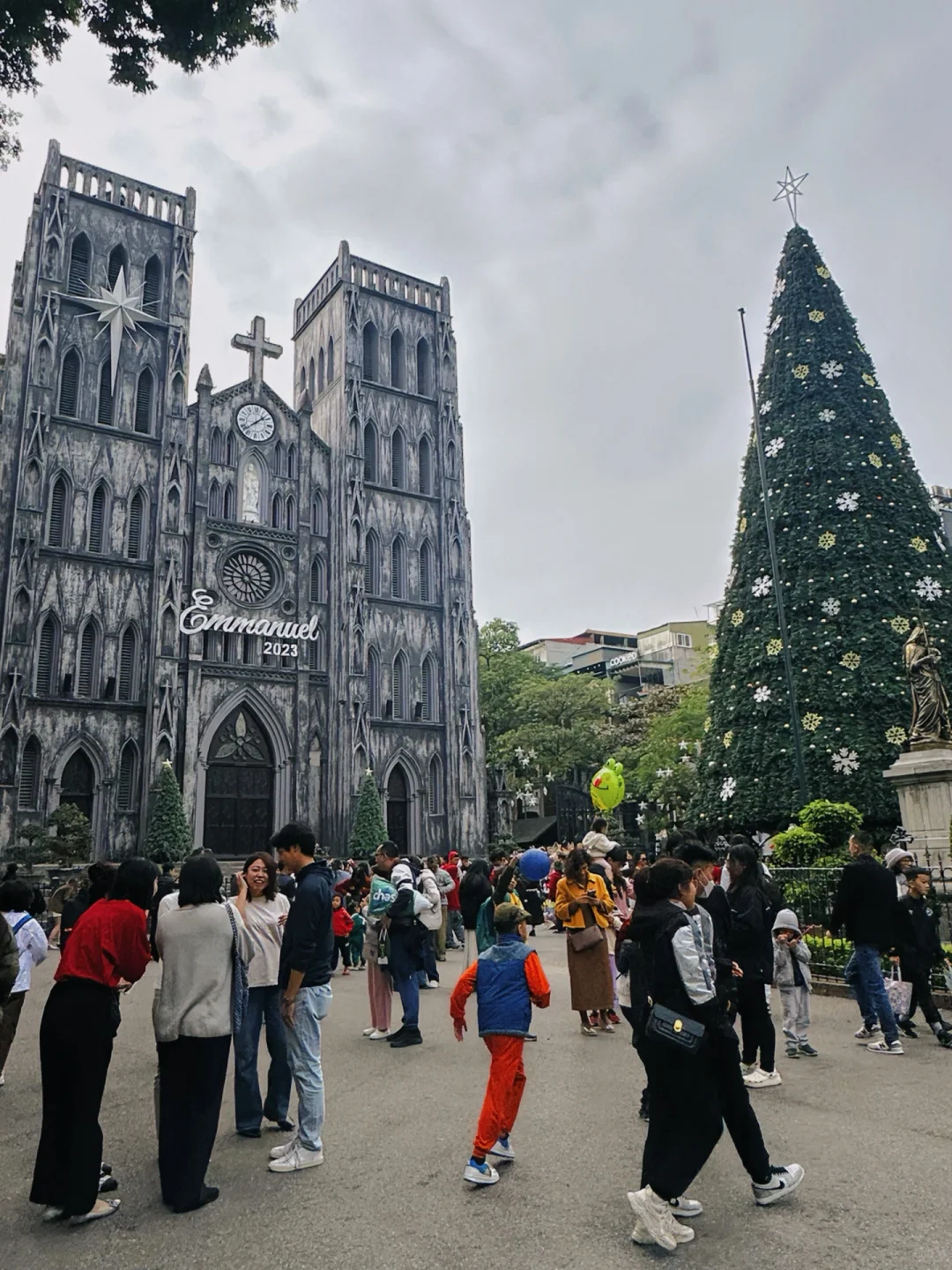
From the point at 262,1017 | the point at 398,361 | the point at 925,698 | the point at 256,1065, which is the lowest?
the point at 256,1065

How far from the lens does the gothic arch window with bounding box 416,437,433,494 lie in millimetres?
37719

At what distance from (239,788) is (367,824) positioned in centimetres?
461

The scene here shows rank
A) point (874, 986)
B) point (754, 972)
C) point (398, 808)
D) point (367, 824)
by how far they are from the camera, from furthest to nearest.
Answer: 1. point (398, 808)
2. point (367, 824)
3. point (874, 986)
4. point (754, 972)

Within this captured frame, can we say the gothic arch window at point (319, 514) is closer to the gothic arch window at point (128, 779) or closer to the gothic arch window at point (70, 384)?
the gothic arch window at point (70, 384)

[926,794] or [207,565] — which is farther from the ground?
[207,565]

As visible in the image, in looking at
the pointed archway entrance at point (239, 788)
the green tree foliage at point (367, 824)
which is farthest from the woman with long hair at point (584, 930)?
the pointed archway entrance at point (239, 788)

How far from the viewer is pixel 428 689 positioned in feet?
117

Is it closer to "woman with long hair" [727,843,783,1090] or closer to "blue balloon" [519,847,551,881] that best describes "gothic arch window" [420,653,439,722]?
"blue balloon" [519,847,551,881]

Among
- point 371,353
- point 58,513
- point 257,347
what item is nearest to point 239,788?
point 58,513

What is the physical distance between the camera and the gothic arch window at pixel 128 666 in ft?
97.2

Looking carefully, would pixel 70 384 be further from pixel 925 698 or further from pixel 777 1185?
pixel 777 1185

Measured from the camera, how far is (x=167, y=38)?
24.8ft

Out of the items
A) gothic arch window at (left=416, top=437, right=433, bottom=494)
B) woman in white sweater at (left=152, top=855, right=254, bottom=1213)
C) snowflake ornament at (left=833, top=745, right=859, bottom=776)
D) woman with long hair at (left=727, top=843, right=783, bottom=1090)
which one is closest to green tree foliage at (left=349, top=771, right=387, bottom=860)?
gothic arch window at (left=416, top=437, right=433, bottom=494)

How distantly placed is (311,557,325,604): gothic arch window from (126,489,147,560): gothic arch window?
20.1 feet
